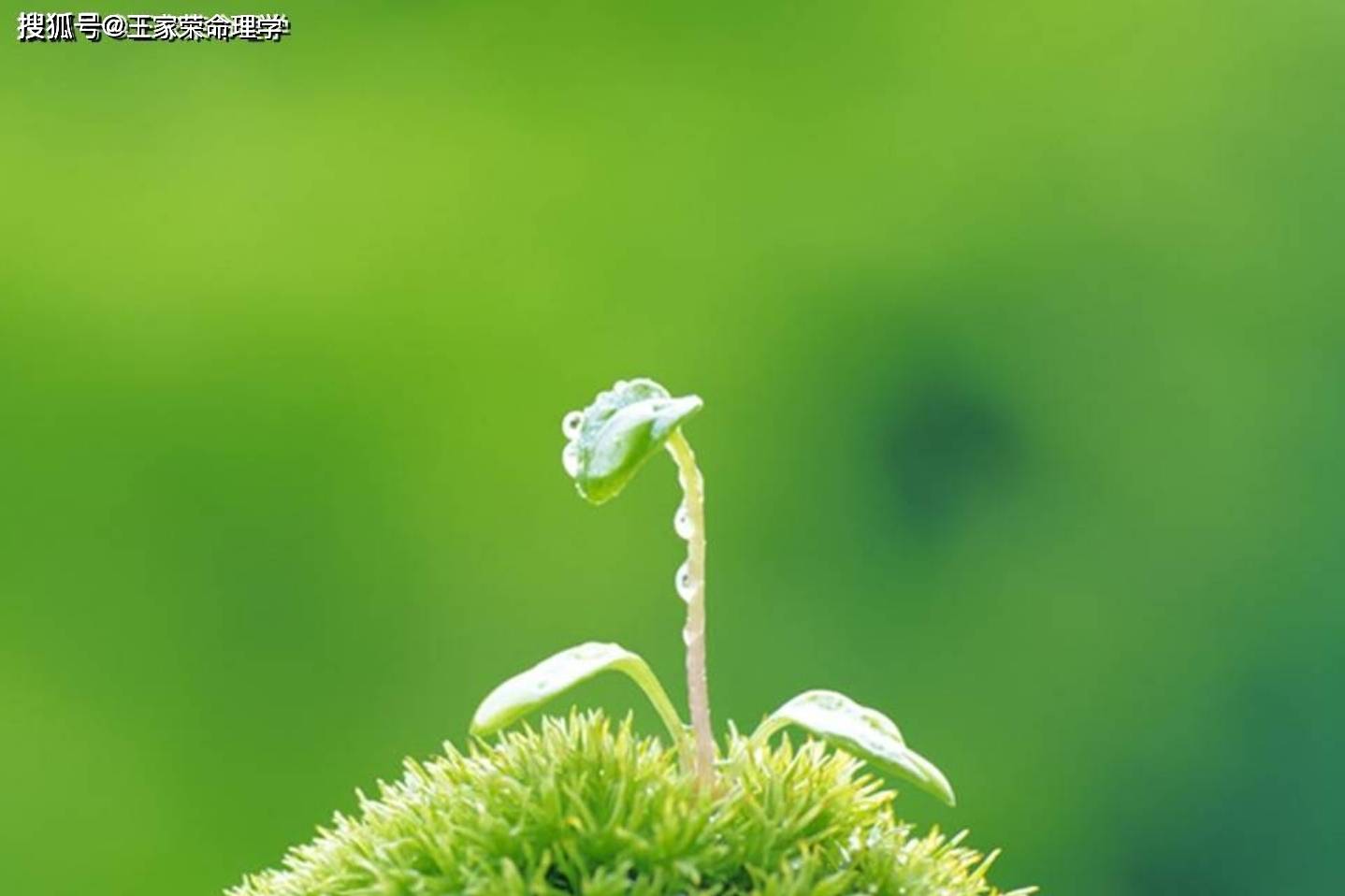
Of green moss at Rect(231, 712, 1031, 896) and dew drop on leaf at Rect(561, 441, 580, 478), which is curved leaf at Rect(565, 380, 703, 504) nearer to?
dew drop on leaf at Rect(561, 441, 580, 478)

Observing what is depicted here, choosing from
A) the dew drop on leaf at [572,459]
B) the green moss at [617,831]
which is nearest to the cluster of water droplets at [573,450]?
the dew drop on leaf at [572,459]

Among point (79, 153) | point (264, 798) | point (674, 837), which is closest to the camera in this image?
point (674, 837)

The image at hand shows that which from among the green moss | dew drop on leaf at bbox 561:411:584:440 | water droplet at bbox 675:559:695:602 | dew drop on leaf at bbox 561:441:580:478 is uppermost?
dew drop on leaf at bbox 561:411:584:440

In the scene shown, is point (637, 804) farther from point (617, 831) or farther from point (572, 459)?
point (572, 459)

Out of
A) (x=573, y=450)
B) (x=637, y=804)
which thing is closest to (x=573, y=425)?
(x=573, y=450)

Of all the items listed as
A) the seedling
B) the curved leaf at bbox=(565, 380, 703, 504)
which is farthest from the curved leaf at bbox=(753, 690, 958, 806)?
the curved leaf at bbox=(565, 380, 703, 504)

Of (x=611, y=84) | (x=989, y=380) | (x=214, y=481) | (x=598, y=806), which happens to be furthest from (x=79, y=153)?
(x=598, y=806)

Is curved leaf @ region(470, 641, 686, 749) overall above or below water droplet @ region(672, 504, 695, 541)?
below

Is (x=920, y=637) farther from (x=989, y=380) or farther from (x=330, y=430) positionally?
(x=330, y=430)
